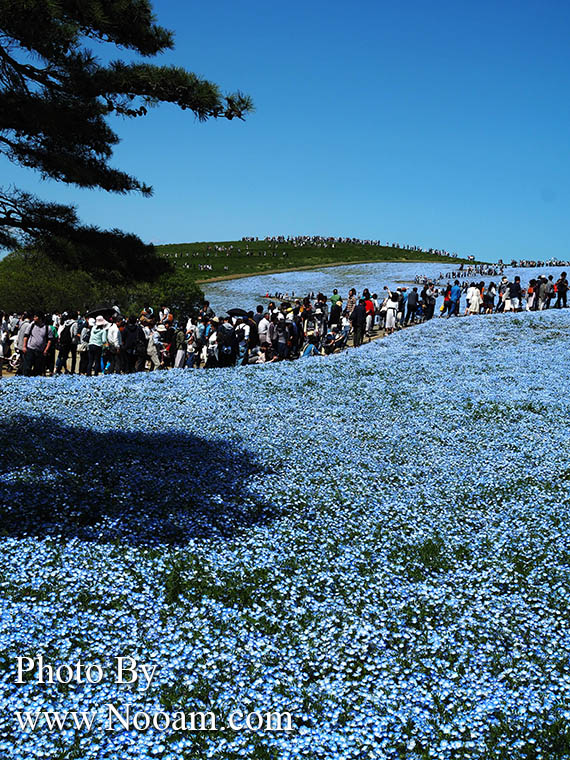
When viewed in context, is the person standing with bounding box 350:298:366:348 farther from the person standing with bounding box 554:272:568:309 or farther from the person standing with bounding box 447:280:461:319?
the person standing with bounding box 554:272:568:309

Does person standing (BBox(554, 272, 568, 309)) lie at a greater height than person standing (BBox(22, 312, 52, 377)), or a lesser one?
greater

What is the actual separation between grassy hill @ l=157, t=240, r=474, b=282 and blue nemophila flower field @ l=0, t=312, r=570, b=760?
6403 centimetres

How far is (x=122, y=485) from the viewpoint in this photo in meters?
9.07

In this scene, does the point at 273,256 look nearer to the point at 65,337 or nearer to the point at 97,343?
the point at 65,337

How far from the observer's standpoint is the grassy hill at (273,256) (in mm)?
82562

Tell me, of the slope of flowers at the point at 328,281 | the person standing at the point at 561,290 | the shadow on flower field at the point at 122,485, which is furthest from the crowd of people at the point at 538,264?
the shadow on flower field at the point at 122,485

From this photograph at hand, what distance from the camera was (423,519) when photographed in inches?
352

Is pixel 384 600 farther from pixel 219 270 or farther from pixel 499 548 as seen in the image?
pixel 219 270

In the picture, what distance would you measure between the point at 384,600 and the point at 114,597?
3.05m

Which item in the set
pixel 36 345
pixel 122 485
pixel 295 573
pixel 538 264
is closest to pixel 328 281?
pixel 538 264

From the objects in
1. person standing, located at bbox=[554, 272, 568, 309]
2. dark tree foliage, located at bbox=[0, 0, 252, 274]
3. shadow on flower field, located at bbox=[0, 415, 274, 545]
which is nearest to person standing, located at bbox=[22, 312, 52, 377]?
shadow on flower field, located at bbox=[0, 415, 274, 545]

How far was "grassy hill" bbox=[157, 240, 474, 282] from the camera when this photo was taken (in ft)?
271

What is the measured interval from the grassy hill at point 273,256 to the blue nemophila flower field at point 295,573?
64.0 m

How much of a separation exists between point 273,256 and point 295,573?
88.8 metres
